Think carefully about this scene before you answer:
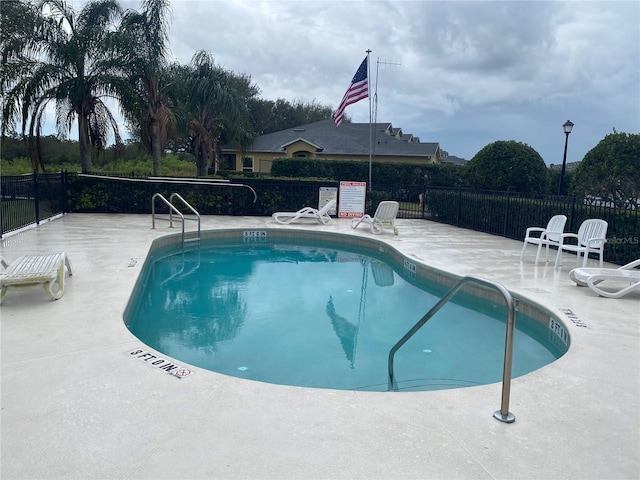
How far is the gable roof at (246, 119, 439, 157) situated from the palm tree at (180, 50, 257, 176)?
222 inches

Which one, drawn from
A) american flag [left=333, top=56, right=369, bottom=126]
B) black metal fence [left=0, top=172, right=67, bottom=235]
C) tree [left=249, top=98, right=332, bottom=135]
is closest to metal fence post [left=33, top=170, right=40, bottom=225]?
black metal fence [left=0, top=172, right=67, bottom=235]

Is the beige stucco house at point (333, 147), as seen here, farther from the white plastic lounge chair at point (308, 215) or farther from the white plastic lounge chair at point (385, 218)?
the white plastic lounge chair at point (385, 218)

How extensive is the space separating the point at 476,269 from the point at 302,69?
26.1 meters

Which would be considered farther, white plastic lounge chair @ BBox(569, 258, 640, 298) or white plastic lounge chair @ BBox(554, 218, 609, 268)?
white plastic lounge chair @ BBox(554, 218, 609, 268)

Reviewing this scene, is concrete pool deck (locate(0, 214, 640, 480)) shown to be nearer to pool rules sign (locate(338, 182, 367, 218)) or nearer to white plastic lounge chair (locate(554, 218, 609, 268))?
white plastic lounge chair (locate(554, 218, 609, 268))

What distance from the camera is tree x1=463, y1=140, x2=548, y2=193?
18500mm

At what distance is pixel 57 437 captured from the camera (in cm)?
263

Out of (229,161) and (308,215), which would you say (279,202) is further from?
(229,161)

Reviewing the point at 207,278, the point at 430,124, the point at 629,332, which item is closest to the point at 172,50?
the point at 207,278

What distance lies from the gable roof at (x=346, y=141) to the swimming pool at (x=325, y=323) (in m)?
19.9

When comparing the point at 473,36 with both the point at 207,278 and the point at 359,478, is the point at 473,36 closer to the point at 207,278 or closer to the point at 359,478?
the point at 207,278

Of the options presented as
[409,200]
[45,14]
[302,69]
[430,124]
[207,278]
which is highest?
[302,69]

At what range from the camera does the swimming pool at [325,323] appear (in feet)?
15.7

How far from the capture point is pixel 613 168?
52.7 feet
